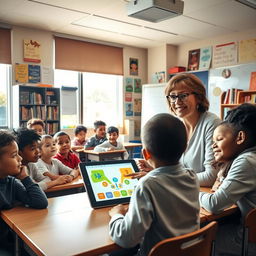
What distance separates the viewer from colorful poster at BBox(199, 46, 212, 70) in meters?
5.80

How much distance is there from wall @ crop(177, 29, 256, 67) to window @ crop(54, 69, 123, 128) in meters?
1.39

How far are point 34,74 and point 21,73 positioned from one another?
0.23m

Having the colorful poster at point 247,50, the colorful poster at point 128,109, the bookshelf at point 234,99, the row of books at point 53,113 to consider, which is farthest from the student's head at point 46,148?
the colorful poster at point 128,109

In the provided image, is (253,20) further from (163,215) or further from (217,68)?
(163,215)

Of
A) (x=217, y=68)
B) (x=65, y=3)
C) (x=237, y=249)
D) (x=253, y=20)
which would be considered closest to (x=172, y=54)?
(x=217, y=68)

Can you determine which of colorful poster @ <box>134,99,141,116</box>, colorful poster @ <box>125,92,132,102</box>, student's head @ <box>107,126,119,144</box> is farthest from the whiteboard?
student's head @ <box>107,126,119,144</box>

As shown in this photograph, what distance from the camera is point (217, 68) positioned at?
553 cm

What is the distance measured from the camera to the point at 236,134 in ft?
4.82

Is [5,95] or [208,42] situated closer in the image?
[5,95]

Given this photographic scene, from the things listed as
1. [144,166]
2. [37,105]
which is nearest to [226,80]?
[37,105]

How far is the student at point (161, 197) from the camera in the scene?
97cm

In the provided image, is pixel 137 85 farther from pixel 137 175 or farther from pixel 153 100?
pixel 137 175

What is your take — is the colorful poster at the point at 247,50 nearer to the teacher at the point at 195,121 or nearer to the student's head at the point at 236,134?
the teacher at the point at 195,121

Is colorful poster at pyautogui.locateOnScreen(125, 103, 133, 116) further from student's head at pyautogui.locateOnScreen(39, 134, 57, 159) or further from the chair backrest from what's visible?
the chair backrest
